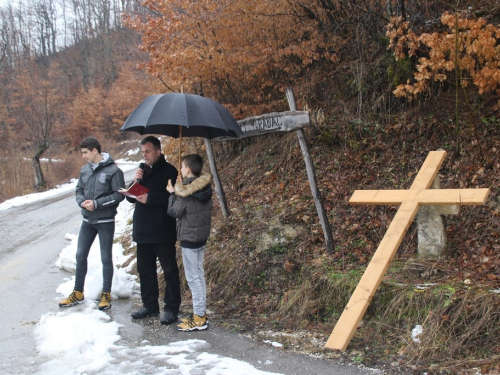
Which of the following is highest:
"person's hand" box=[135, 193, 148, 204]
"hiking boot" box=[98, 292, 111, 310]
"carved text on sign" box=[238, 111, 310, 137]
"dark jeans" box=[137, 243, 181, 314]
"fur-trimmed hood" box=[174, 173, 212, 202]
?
"carved text on sign" box=[238, 111, 310, 137]

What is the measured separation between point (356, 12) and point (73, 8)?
6519 centimetres

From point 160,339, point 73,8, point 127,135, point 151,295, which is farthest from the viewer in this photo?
point 73,8

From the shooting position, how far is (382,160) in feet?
23.6

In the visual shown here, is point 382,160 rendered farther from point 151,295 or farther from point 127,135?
point 127,135

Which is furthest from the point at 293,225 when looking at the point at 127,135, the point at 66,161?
the point at 127,135

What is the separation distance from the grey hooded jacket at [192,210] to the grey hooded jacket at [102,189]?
1.06 meters

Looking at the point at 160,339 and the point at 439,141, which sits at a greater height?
the point at 439,141

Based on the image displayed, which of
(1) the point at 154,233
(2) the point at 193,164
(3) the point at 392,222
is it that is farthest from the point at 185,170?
(3) the point at 392,222

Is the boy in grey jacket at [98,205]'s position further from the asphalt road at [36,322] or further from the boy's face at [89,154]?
the asphalt road at [36,322]

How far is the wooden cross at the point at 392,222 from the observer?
4059 millimetres

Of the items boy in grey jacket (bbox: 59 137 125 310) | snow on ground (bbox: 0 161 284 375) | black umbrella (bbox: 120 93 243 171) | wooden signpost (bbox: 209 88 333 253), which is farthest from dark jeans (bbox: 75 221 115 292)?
wooden signpost (bbox: 209 88 333 253)

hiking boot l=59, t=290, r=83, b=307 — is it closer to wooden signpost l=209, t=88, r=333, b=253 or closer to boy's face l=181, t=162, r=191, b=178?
boy's face l=181, t=162, r=191, b=178

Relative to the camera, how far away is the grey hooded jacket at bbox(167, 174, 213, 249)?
188 inches

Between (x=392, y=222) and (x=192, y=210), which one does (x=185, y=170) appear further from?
(x=392, y=222)
